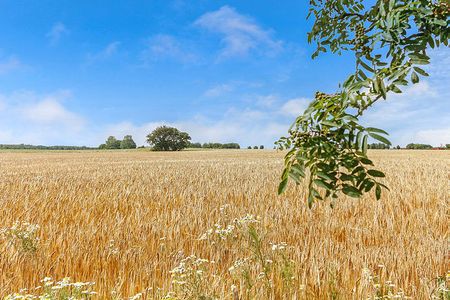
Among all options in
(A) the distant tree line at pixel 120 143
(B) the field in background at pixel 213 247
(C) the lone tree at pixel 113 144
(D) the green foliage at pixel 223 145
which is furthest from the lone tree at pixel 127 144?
(B) the field in background at pixel 213 247

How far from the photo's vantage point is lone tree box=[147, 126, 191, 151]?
87750 millimetres

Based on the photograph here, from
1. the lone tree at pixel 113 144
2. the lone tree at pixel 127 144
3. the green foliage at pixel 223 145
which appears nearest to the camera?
the green foliage at pixel 223 145

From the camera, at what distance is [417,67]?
5.30 feet

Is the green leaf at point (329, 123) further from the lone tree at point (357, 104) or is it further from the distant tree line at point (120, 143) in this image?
the distant tree line at point (120, 143)

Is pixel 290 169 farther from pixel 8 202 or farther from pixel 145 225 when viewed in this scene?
pixel 8 202

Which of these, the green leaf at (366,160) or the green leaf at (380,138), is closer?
the green leaf at (380,138)

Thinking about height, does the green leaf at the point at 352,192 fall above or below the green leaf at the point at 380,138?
below

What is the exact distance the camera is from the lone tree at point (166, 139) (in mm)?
87750

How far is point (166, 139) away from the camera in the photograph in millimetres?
88125

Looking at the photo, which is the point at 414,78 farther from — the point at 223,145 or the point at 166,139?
the point at 223,145

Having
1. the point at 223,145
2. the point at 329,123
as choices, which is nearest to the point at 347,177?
the point at 329,123

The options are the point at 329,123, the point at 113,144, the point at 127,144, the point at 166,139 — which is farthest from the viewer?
the point at 113,144

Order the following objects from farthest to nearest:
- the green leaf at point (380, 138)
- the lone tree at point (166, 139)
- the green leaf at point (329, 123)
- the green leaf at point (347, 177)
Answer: the lone tree at point (166, 139), the green leaf at point (347, 177), the green leaf at point (329, 123), the green leaf at point (380, 138)

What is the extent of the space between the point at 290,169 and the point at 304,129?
0.27m
